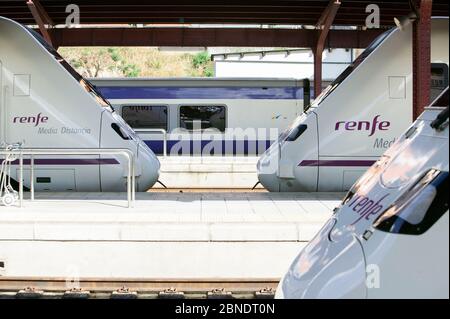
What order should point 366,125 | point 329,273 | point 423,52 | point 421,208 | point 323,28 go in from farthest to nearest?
point 323,28, point 366,125, point 423,52, point 329,273, point 421,208

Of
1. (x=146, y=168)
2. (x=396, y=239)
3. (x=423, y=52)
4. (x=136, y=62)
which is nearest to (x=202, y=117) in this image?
(x=146, y=168)

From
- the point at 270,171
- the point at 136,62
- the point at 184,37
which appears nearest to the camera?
the point at 270,171

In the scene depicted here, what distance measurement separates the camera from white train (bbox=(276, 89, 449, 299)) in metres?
2.45

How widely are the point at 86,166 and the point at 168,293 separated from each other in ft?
10.8

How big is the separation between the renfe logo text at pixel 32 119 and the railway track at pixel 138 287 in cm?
293

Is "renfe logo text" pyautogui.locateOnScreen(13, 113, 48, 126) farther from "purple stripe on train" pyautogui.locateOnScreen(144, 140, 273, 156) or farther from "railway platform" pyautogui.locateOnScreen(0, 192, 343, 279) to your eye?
"purple stripe on train" pyautogui.locateOnScreen(144, 140, 273, 156)

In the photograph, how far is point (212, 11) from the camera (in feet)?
38.1

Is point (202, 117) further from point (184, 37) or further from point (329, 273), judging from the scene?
point (329, 273)

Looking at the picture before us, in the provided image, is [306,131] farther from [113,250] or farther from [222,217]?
[113,250]

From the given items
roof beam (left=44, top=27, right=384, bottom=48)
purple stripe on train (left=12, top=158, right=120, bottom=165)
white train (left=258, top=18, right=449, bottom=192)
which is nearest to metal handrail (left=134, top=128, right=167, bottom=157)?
roof beam (left=44, top=27, right=384, bottom=48)

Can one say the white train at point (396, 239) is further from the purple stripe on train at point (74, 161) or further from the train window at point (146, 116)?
Result: the train window at point (146, 116)

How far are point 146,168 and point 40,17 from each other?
4627 millimetres

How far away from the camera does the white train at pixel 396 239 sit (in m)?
2.45

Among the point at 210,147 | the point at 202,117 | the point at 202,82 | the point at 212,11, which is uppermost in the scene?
the point at 212,11
